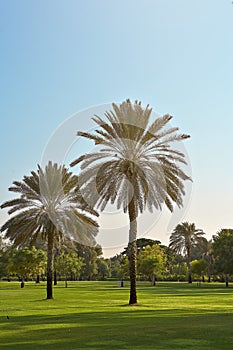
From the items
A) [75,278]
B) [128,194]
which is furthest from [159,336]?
[75,278]

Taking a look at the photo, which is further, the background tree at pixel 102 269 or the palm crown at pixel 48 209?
the background tree at pixel 102 269

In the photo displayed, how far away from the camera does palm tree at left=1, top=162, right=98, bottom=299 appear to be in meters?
43.5

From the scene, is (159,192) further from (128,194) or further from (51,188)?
(51,188)

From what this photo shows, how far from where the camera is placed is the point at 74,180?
44156mm

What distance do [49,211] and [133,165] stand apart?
1325 centimetres

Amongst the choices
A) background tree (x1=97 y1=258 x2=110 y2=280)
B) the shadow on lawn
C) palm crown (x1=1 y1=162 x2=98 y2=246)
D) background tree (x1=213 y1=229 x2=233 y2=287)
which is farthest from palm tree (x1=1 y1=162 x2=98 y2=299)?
background tree (x1=97 y1=258 x2=110 y2=280)

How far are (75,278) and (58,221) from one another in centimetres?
10891

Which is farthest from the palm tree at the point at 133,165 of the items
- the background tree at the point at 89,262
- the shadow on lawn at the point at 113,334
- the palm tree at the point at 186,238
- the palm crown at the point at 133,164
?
the background tree at the point at 89,262

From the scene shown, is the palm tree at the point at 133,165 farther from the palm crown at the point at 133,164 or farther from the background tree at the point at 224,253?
the background tree at the point at 224,253

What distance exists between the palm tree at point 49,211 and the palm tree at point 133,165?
9.20 m

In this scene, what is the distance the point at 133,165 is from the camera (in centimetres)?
3391

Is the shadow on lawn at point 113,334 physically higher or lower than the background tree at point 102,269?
lower

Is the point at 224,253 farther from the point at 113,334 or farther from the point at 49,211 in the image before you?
the point at 113,334

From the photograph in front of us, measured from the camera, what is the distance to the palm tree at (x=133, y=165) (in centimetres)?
3403
